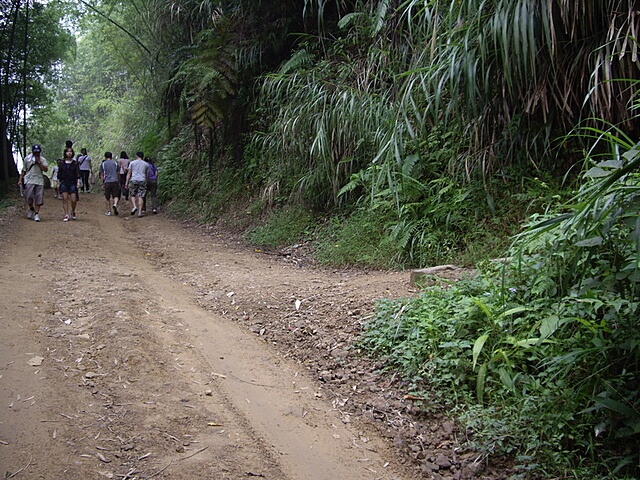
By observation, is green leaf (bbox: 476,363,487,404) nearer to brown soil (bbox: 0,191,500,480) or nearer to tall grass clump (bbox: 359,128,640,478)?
tall grass clump (bbox: 359,128,640,478)

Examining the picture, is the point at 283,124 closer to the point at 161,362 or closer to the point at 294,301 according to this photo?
the point at 294,301

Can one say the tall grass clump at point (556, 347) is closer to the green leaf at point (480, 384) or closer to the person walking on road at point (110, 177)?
the green leaf at point (480, 384)

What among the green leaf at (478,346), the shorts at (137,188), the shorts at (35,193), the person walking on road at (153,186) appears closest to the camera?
the green leaf at (478,346)

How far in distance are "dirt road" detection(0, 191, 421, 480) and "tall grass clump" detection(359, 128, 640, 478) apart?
1.58 feet

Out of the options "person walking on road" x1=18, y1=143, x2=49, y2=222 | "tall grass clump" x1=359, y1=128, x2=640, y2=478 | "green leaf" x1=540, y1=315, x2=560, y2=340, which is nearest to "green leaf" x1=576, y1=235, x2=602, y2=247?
"tall grass clump" x1=359, y1=128, x2=640, y2=478

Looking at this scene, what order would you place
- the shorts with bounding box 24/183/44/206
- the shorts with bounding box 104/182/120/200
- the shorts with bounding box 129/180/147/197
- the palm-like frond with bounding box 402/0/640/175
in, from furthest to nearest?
the shorts with bounding box 104/182/120/200, the shorts with bounding box 129/180/147/197, the shorts with bounding box 24/183/44/206, the palm-like frond with bounding box 402/0/640/175

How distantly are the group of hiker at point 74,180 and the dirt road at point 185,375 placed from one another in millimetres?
4380

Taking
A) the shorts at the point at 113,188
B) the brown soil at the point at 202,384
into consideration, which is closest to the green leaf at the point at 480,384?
the brown soil at the point at 202,384

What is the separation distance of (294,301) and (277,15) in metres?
7.22

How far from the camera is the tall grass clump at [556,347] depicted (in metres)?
2.56

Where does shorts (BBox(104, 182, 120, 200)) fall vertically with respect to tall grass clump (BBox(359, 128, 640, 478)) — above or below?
above

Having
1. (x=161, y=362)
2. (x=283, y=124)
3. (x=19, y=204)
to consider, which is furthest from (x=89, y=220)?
(x=161, y=362)

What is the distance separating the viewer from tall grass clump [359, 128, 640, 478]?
256 cm

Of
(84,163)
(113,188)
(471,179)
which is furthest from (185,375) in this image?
(84,163)
